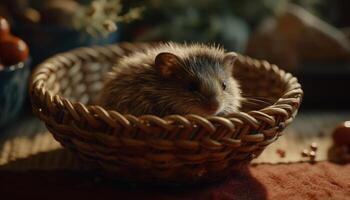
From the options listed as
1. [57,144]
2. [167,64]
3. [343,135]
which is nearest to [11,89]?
[57,144]

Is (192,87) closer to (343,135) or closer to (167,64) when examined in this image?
(167,64)

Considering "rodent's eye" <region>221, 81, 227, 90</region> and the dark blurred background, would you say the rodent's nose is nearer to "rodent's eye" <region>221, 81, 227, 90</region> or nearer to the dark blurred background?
"rodent's eye" <region>221, 81, 227, 90</region>

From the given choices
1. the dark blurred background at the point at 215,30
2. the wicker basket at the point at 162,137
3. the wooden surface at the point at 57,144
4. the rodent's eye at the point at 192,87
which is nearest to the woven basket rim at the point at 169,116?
the wicker basket at the point at 162,137

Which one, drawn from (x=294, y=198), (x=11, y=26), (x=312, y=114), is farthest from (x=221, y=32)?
(x=294, y=198)

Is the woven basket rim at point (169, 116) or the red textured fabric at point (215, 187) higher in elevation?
the woven basket rim at point (169, 116)

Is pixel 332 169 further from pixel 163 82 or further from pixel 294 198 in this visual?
pixel 163 82

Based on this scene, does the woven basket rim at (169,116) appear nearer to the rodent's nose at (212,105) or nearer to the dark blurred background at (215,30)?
the rodent's nose at (212,105)

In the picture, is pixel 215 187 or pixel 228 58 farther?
pixel 228 58
